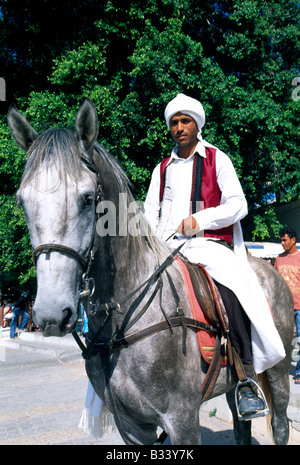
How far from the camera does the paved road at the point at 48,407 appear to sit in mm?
4723

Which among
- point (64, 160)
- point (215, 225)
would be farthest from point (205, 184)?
point (64, 160)

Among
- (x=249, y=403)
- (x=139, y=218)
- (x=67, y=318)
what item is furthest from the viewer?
(x=249, y=403)

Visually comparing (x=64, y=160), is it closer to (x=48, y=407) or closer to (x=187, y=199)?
(x=187, y=199)

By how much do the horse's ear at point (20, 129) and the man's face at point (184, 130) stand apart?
124cm

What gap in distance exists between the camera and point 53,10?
12320 millimetres

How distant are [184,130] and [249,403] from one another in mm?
2057

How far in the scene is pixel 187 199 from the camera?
10.0 feet

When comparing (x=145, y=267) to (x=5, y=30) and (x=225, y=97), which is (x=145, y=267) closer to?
(x=225, y=97)

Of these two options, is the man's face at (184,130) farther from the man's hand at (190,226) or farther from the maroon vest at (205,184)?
the man's hand at (190,226)

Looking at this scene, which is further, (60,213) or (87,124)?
(87,124)

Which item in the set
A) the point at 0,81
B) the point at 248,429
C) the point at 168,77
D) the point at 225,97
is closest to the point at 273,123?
the point at 225,97

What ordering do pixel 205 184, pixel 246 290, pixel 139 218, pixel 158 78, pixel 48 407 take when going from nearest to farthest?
pixel 139 218
pixel 246 290
pixel 205 184
pixel 48 407
pixel 158 78

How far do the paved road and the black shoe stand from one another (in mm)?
2081

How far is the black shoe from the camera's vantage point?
270 cm
